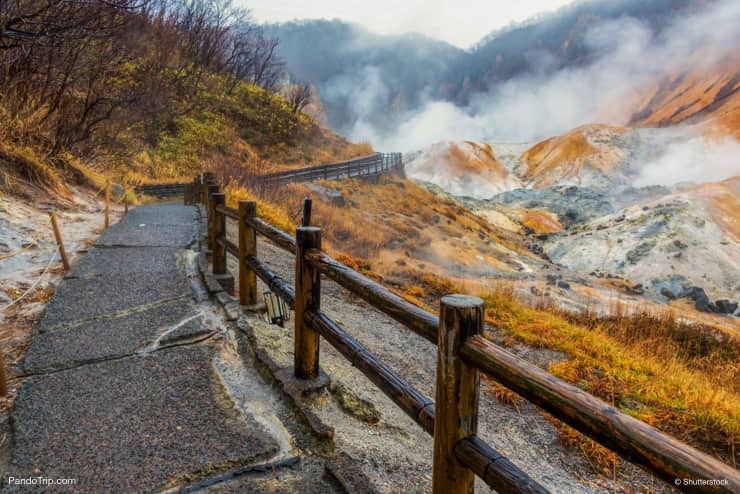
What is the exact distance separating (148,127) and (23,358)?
2141 centimetres

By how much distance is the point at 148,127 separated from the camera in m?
22.2

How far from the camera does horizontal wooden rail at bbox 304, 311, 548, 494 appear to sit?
1565 mm

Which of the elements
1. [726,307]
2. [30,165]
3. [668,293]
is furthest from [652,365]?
[668,293]

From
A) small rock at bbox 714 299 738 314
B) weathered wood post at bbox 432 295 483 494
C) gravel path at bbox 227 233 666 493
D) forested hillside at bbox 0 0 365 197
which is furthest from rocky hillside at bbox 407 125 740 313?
weathered wood post at bbox 432 295 483 494

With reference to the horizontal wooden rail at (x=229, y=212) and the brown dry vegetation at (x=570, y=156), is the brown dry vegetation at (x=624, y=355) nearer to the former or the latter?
the horizontal wooden rail at (x=229, y=212)

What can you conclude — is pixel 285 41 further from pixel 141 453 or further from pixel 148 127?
pixel 141 453

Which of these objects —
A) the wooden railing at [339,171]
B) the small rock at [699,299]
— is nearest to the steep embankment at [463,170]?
the wooden railing at [339,171]

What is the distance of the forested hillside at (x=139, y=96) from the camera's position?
9234 mm

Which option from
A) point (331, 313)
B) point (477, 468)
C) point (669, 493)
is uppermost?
point (477, 468)

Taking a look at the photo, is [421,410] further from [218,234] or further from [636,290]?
[636,290]

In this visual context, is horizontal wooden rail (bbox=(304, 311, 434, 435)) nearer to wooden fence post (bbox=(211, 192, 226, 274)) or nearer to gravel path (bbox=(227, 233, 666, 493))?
gravel path (bbox=(227, 233, 666, 493))

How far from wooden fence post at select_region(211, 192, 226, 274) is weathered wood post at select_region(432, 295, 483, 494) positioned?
413cm

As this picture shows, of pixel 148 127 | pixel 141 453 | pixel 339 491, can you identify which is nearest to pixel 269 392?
pixel 141 453

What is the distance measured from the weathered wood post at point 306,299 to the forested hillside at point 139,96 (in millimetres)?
5588
